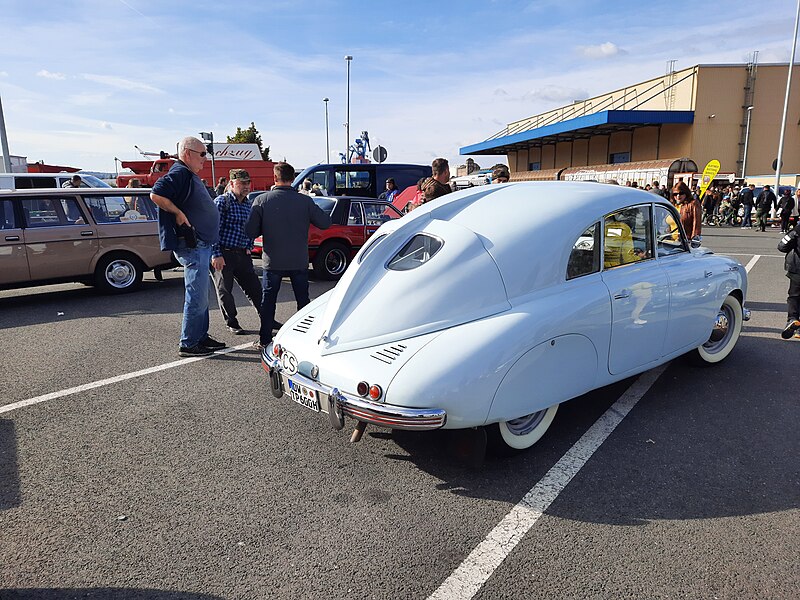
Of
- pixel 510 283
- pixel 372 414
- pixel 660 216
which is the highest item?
pixel 660 216

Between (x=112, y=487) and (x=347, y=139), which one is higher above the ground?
(x=347, y=139)

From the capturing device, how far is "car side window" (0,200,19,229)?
7.61m

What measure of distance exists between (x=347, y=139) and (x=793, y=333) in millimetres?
32690

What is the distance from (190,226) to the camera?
5.14 meters

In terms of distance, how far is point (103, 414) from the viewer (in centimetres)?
411

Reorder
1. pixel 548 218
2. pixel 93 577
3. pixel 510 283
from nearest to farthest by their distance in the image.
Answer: pixel 93 577 < pixel 510 283 < pixel 548 218

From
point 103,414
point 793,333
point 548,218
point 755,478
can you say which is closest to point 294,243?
point 103,414

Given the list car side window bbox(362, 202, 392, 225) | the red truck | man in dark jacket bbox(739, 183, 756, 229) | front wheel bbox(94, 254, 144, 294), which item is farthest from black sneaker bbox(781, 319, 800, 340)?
the red truck

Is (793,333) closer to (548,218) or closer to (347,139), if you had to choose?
(548,218)

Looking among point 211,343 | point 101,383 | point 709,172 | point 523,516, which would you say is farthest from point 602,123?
point 523,516

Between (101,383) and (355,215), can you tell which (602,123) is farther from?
(101,383)

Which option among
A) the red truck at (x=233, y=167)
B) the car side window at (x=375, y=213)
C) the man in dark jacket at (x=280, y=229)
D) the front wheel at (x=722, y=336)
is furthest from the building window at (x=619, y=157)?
the man in dark jacket at (x=280, y=229)

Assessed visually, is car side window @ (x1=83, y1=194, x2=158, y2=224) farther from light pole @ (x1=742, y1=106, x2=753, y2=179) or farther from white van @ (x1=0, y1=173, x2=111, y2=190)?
light pole @ (x1=742, y1=106, x2=753, y2=179)

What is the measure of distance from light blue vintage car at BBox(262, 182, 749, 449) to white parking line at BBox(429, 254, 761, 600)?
0.28 metres
